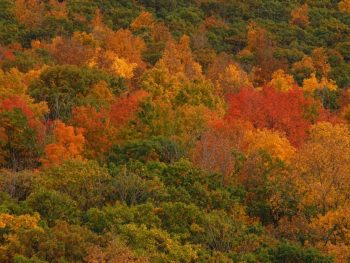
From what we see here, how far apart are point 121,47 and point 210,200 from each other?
60.6m

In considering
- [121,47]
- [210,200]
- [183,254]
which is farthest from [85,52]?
[183,254]

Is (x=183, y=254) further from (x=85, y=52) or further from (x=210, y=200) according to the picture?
(x=85, y=52)

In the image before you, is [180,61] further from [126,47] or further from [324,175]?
[324,175]

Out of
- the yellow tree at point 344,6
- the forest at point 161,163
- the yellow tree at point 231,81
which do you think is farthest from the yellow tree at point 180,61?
the yellow tree at point 344,6

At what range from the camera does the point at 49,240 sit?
41.2 meters

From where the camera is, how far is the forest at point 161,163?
150 ft

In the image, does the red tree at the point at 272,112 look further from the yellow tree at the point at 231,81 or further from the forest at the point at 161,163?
the yellow tree at the point at 231,81

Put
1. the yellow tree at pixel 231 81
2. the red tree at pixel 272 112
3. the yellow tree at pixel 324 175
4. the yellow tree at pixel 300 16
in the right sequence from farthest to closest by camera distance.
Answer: the yellow tree at pixel 300 16 < the yellow tree at pixel 231 81 < the red tree at pixel 272 112 < the yellow tree at pixel 324 175

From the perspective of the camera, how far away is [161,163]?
191 ft

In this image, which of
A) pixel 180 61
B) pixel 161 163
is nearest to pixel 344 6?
pixel 180 61

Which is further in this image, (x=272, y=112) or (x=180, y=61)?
(x=180, y=61)

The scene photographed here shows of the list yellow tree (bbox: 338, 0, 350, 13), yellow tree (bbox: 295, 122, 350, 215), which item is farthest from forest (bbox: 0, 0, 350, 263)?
yellow tree (bbox: 338, 0, 350, 13)

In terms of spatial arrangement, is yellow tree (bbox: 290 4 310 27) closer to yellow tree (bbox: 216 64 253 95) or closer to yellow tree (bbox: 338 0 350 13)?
yellow tree (bbox: 338 0 350 13)

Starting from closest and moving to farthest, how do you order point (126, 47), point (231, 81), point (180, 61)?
point (231, 81), point (180, 61), point (126, 47)
